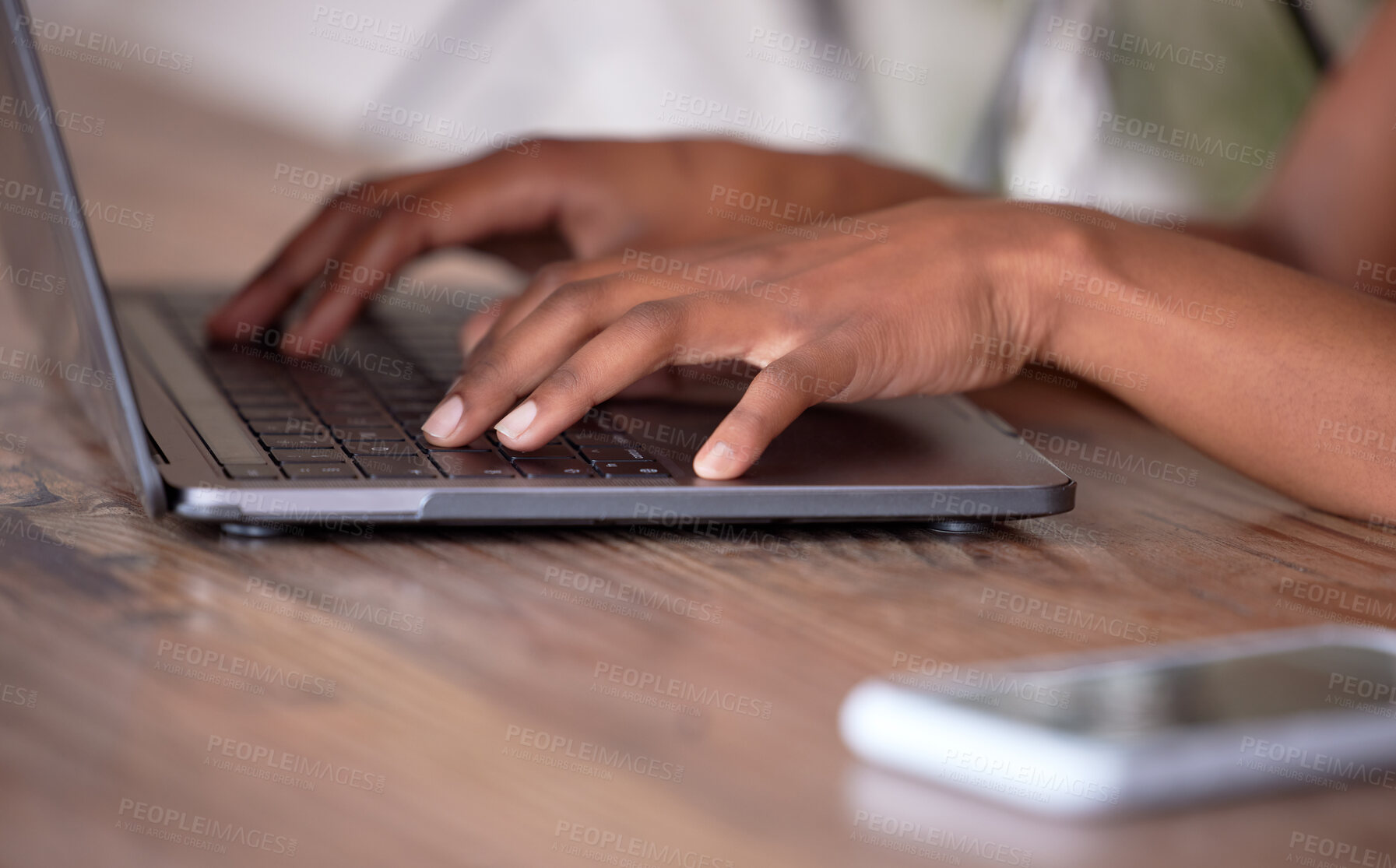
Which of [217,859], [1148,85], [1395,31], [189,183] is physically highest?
[1148,85]

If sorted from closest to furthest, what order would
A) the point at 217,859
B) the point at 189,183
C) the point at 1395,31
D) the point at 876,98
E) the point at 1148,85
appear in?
the point at 217,859, the point at 1395,31, the point at 189,183, the point at 1148,85, the point at 876,98

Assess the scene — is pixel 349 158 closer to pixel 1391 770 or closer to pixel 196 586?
pixel 196 586

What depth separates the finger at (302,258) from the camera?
0.93m

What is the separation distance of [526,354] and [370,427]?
87 millimetres

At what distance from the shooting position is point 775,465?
646 mm

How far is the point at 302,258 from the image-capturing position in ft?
3.21

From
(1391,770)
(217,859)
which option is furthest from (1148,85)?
(217,859)

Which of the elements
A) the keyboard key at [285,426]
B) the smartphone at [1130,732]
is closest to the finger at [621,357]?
the keyboard key at [285,426]

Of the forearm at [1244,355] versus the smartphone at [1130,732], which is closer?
the smartphone at [1130,732]

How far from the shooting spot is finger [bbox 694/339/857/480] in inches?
24.1

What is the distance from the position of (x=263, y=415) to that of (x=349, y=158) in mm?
1367

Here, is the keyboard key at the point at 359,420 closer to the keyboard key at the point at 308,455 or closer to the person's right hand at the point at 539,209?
the keyboard key at the point at 308,455

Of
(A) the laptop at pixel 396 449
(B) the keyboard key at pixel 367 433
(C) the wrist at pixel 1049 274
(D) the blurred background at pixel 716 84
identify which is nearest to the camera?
(A) the laptop at pixel 396 449

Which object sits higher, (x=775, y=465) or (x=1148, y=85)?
(x=1148, y=85)
